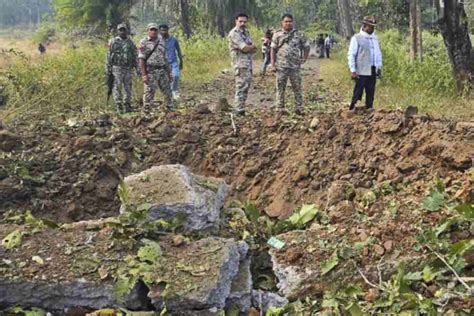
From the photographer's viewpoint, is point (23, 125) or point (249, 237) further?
point (23, 125)

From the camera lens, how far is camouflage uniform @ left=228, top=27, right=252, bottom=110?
8.11 meters

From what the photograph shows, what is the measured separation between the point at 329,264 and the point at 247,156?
3008 millimetres

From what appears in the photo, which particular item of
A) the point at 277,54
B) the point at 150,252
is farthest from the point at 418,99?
the point at 150,252

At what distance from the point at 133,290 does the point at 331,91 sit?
396 inches

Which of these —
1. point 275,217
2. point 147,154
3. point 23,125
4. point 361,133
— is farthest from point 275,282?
point 23,125

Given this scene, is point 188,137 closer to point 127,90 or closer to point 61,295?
point 127,90

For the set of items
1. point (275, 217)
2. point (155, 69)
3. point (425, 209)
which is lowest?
point (275, 217)

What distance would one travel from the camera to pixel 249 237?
181 inches

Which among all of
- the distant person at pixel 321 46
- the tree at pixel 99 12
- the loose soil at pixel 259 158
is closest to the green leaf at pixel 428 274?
the loose soil at pixel 259 158

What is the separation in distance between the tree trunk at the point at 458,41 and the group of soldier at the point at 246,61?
11.1 feet

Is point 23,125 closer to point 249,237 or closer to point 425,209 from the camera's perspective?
point 249,237

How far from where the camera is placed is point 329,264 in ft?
12.9

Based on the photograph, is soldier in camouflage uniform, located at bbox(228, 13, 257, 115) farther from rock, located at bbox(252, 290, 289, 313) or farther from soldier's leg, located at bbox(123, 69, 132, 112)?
Answer: rock, located at bbox(252, 290, 289, 313)

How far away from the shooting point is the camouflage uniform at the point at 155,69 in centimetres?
889
